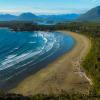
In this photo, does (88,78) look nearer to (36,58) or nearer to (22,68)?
(22,68)

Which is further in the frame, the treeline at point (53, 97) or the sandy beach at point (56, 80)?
the sandy beach at point (56, 80)

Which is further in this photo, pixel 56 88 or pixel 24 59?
pixel 24 59

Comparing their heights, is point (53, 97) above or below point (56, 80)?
above

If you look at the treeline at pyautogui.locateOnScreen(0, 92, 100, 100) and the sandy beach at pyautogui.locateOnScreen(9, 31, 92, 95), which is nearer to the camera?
the treeline at pyautogui.locateOnScreen(0, 92, 100, 100)

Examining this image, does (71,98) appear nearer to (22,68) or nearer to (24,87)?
(24,87)

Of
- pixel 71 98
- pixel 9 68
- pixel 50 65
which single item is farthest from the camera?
pixel 50 65

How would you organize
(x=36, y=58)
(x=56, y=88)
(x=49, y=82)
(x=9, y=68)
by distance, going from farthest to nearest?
(x=36, y=58), (x=9, y=68), (x=49, y=82), (x=56, y=88)

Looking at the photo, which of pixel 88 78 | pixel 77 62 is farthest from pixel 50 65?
pixel 88 78

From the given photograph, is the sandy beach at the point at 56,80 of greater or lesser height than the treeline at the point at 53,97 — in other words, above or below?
below

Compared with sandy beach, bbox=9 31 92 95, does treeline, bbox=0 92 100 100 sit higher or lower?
higher

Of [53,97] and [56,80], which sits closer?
[53,97]
